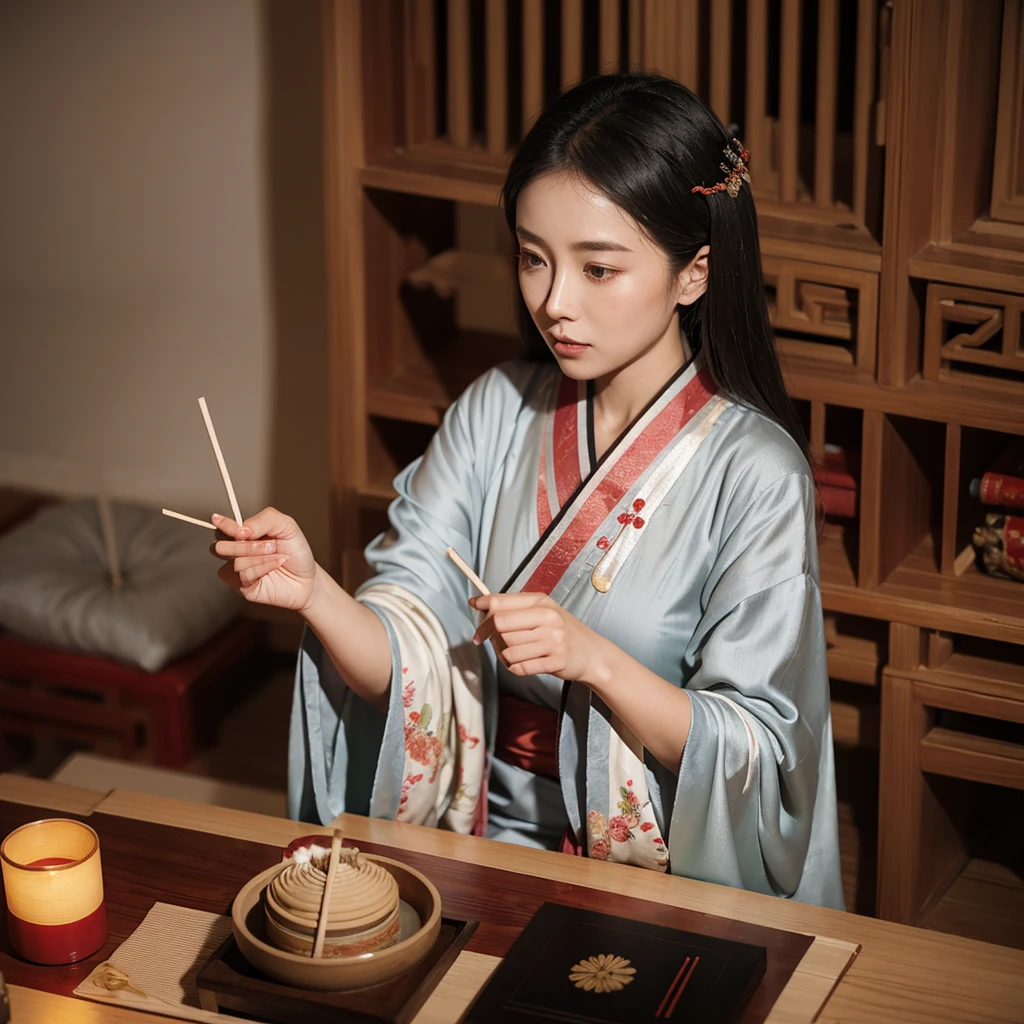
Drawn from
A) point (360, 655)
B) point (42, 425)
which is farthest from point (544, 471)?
point (42, 425)

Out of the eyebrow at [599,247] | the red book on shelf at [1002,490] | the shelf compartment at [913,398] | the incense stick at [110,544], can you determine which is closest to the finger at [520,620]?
the eyebrow at [599,247]

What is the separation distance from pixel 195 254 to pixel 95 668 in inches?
36.2

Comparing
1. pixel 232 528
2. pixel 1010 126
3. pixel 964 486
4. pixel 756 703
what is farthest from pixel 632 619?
pixel 1010 126

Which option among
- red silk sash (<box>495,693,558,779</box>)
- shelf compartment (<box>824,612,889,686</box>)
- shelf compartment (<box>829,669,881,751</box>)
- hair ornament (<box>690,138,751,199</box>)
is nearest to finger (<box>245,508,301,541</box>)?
red silk sash (<box>495,693,558,779</box>)

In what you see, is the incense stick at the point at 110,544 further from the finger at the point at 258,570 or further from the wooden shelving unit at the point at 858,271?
the finger at the point at 258,570

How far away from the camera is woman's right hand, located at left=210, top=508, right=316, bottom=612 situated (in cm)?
179

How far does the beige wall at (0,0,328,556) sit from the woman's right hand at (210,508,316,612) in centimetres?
157

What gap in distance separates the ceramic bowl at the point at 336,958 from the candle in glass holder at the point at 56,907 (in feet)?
0.47

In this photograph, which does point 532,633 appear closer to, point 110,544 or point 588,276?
point 588,276

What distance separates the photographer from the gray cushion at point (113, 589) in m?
3.23

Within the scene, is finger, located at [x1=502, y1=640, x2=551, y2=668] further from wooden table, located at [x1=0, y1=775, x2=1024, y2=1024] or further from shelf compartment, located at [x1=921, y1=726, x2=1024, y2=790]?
shelf compartment, located at [x1=921, y1=726, x2=1024, y2=790]

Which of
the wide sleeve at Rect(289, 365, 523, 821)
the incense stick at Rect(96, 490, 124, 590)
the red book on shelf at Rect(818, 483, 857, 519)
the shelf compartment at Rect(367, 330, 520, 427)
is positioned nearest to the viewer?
the wide sleeve at Rect(289, 365, 523, 821)

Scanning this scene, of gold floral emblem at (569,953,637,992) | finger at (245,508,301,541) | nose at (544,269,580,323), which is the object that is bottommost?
gold floral emblem at (569,953,637,992)

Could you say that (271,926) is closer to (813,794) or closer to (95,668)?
(813,794)
